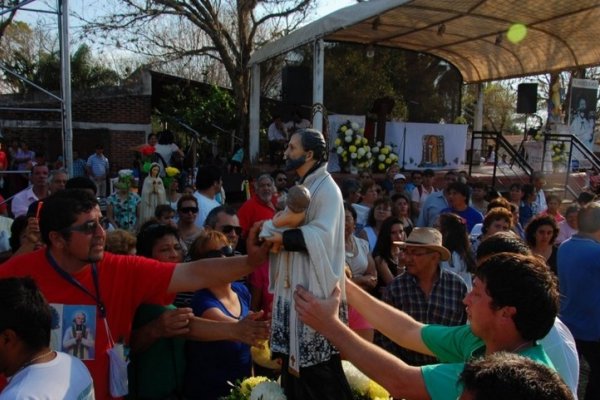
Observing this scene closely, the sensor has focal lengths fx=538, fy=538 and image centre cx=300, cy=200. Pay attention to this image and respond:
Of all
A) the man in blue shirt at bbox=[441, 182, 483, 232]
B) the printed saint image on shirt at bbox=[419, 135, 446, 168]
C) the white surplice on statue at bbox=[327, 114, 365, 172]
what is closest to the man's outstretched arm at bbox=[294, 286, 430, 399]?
the man in blue shirt at bbox=[441, 182, 483, 232]

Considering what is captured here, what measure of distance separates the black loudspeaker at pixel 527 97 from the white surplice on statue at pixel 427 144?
12.4ft

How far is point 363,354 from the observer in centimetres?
204

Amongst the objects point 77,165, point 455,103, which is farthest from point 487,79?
point 77,165

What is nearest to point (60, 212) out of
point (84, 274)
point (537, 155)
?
point (84, 274)

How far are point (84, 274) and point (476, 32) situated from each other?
12527 mm

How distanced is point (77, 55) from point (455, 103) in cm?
1290

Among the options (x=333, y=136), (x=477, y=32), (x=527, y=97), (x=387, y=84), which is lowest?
(x=333, y=136)

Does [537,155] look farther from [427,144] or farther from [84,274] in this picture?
[84,274]

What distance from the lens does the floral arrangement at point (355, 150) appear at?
11297 millimetres

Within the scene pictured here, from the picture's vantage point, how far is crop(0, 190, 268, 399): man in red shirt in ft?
7.99

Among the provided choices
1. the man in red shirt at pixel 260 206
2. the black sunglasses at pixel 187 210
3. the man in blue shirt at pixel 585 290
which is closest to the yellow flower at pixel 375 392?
the man in blue shirt at pixel 585 290

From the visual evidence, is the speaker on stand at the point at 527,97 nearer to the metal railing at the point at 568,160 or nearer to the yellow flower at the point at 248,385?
the metal railing at the point at 568,160

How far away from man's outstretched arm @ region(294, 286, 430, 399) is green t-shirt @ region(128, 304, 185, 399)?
99 cm

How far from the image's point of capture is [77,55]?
18.6m
